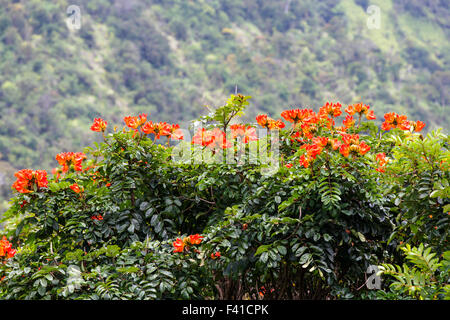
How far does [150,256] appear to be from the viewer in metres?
2.52

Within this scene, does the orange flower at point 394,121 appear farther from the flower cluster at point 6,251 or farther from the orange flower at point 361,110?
the flower cluster at point 6,251

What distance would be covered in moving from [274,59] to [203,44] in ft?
16.1

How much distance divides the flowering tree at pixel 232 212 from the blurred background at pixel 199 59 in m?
20.3

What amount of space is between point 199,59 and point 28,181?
3102 centimetres

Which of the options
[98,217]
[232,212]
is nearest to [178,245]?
[232,212]

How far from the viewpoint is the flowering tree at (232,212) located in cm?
237

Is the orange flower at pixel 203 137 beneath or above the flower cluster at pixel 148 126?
beneath

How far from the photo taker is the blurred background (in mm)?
26344

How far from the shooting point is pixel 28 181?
2.71 metres

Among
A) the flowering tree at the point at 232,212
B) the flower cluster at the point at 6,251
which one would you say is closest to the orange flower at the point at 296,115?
the flowering tree at the point at 232,212

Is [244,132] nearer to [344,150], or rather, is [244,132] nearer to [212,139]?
[212,139]

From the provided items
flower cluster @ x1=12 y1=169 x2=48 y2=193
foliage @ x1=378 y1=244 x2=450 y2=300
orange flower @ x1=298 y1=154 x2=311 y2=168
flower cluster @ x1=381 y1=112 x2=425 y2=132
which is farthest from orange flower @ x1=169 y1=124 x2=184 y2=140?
foliage @ x1=378 y1=244 x2=450 y2=300

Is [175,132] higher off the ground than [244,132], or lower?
higher
